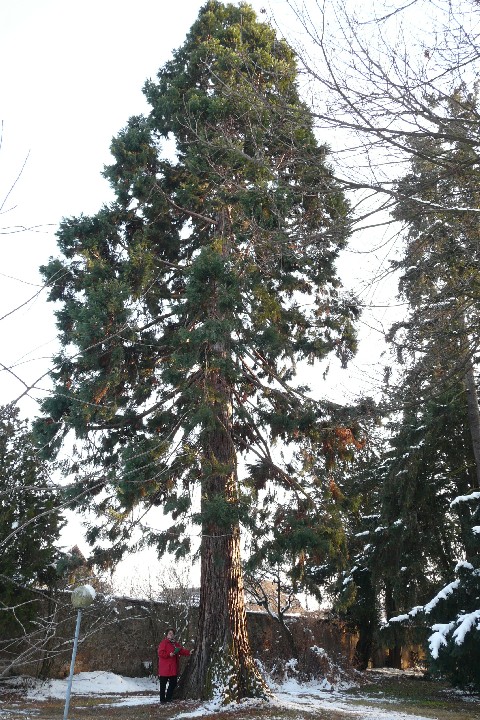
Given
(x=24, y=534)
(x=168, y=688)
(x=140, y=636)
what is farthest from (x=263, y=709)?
(x=140, y=636)

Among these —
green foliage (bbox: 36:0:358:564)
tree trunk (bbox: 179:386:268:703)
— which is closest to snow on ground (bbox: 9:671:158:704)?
tree trunk (bbox: 179:386:268:703)

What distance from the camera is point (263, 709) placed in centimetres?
800

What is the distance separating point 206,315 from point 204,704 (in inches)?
238

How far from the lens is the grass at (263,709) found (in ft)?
25.2

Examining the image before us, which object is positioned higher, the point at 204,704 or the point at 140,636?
the point at 140,636

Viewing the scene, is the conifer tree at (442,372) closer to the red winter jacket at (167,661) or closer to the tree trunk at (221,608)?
the tree trunk at (221,608)

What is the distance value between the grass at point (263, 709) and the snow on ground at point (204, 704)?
0.07 metres

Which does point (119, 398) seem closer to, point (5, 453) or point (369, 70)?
point (5, 453)

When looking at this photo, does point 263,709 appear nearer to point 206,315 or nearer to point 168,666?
point 168,666

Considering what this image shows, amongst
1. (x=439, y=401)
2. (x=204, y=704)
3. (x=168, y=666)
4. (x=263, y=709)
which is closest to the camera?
(x=263, y=709)

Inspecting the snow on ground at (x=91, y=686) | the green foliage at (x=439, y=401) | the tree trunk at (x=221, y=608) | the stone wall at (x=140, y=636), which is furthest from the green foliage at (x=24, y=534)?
the green foliage at (x=439, y=401)

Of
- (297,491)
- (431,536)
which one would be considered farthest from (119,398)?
(431,536)

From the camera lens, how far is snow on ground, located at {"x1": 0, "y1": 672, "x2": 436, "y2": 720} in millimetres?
8164

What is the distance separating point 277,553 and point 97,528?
10.2 ft
